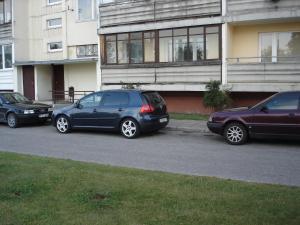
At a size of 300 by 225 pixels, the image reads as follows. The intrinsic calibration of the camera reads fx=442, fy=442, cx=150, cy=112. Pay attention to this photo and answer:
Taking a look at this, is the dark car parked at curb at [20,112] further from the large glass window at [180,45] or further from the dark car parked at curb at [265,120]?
the dark car parked at curb at [265,120]

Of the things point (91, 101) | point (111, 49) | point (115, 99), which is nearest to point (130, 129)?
point (115, 99)

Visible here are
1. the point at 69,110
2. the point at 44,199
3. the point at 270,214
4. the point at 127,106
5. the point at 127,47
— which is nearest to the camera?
the point at 270,214

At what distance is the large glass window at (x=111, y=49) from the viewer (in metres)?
23.0

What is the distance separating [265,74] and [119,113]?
22.9 feet

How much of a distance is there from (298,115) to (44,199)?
7968 mm

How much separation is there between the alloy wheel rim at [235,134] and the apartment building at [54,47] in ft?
43.3

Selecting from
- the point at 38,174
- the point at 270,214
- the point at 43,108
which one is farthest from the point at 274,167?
the point at 43,108

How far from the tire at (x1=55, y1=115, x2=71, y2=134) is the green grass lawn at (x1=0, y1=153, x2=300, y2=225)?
795cm

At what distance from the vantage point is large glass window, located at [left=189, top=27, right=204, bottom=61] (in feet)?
65.6

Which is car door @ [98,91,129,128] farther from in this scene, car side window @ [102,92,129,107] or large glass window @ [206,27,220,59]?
large glass window @ [206,27,220,59]

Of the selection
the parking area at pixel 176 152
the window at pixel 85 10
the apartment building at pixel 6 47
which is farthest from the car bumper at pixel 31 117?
the apartment building at pixel 6 47

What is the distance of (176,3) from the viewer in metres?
20.5

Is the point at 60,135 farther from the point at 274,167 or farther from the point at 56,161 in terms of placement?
the point at 274,167

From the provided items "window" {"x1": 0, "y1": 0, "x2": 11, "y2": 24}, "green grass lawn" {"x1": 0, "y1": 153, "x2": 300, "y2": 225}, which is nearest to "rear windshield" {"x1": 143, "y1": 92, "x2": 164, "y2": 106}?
"green grass lawn" {"x1": 0, "y1": 153, "x2": 300, "y2": 225}
